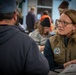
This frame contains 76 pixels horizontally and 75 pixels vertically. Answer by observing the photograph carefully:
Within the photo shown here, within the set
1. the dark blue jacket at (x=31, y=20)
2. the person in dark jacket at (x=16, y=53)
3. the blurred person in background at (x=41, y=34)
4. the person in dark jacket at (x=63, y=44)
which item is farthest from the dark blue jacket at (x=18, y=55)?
the dark blue jacket at (x=31, y=20)

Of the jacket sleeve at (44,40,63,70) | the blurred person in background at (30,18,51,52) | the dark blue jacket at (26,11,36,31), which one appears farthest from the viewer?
the dark blue jacket at (26,11,36,31)

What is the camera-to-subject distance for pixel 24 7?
13.2 meters

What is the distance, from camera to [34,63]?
1.51 metres

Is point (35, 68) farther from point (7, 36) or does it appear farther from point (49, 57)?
point (49, 57)

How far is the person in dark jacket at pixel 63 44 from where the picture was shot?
2770 mm

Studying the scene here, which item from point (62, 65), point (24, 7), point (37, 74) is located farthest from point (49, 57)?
point (24, 7)

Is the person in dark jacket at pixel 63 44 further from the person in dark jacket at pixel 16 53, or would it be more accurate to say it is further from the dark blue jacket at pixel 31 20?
the dark blue jacket at pixel 31 20

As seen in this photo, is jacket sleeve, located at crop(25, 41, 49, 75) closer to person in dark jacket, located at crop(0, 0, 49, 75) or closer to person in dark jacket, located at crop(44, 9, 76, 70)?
person in dark jacket, located at crop(0, 0, 49, 75)

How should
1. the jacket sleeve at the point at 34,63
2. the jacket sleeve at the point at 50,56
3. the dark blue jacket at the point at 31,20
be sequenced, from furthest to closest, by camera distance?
the dark blue jacket at the point at 31,20 → the jacket sleeve at the point at 50,56 → the jacket sleeve at the point at 34,63

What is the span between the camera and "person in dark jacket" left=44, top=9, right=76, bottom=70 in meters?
2.77

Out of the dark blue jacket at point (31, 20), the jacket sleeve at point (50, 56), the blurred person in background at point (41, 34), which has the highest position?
the jacket sleeve at point (50, 56)

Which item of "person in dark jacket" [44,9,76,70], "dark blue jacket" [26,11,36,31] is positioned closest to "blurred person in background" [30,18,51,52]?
"person in dark jacket" [44,9,76,70]

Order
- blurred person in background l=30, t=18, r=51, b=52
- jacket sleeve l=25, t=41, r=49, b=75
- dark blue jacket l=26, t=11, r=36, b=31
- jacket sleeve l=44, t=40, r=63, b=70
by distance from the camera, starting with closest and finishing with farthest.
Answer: jacket sleeve l=25, t=41, r=49, b=75 → jacket sleeve l=44, t=40, r=63, b=70 → blurred person in background l=30, t=18, r=51, b=52 → dark blue jacket l=26, t=11, r=36, b=31

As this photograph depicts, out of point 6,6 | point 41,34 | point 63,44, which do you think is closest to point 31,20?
point 41,34
